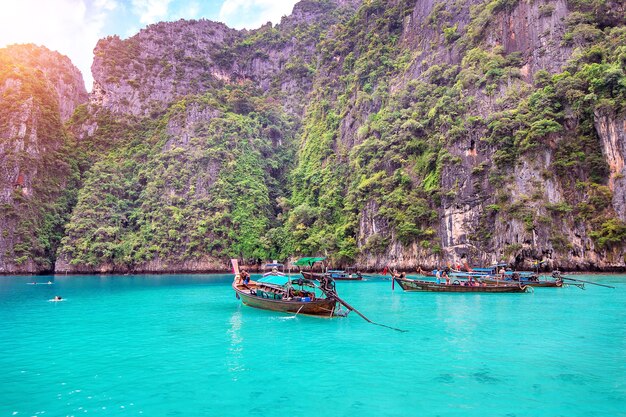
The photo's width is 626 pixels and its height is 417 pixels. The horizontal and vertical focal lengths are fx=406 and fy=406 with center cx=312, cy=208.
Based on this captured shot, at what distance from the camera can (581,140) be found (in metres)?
42.4

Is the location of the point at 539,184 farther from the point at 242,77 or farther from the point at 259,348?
the point at 242,77

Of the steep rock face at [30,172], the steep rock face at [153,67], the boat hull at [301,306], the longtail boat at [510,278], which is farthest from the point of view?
the steep rock face at [153,67]

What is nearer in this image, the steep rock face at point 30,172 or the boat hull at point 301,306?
the boat hull at point 301,306

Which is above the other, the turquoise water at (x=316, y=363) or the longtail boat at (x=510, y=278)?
the longtail boat at (x=510, y=278)

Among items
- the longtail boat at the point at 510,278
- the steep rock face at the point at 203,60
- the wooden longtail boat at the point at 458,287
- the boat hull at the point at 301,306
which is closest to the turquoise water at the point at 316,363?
the boat hull at the point at 301,306

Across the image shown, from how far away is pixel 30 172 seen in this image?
67438mm

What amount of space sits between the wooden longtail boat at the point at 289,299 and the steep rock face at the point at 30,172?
175 feet

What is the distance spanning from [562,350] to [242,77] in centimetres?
10027

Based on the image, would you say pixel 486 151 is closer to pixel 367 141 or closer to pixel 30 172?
pixel 367 141

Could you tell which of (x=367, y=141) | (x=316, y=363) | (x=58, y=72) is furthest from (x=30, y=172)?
(x=316, y=363)

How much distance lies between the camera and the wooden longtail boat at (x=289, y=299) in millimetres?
19359

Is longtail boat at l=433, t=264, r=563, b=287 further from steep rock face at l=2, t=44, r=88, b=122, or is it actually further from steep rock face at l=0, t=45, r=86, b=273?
steep rock face at l=2, t=44, r=88, b=122

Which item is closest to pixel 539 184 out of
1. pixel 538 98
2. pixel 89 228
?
pixel 538 98

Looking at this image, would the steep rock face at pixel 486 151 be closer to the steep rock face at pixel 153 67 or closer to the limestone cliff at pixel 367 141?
the limestone cliff at pixel 367 141
